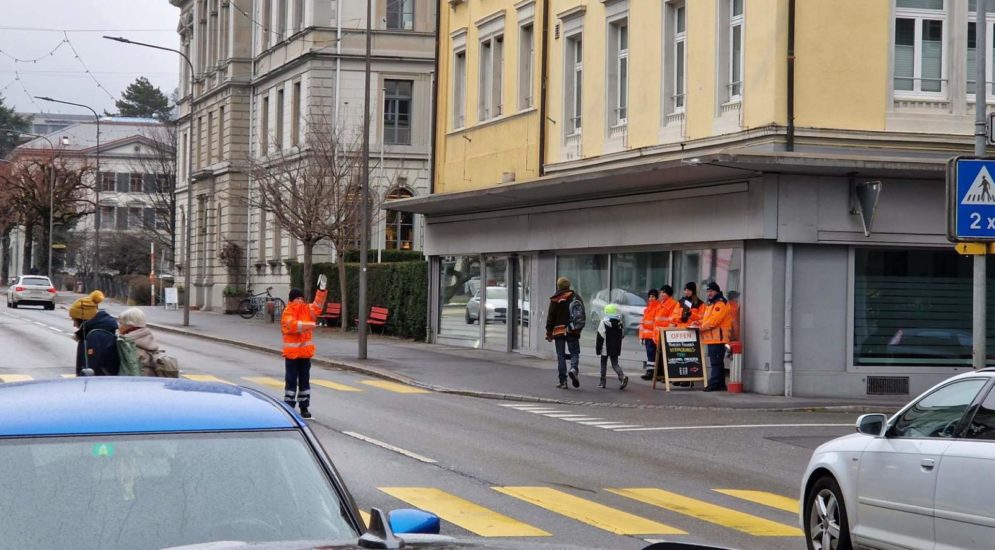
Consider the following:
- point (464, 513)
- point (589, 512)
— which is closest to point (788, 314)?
point (589, 512)

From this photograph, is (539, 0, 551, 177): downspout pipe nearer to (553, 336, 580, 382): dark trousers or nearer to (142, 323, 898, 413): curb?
(142, 323, 898, 413): curb

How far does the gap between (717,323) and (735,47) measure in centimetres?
501

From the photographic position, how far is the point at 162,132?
119 m

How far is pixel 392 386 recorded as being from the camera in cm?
2531

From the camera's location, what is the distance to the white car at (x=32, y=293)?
64000 millimetres

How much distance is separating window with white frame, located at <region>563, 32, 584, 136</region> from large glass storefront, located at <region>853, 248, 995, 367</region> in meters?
8.72

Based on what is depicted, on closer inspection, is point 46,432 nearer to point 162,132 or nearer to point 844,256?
point 844,256

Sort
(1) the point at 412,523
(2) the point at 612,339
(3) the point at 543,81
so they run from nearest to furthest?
1. (1) the point at 412,523
2. (2) the point at 612,339
3. (3) the point at 543,81

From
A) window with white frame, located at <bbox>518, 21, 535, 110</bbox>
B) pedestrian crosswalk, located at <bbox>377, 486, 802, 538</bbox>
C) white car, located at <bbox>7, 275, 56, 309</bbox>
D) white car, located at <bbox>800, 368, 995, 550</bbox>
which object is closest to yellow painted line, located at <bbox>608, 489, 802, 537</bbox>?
pedestrian crosswalk, located at <bbox>377, 486, 802, 538</bbox>

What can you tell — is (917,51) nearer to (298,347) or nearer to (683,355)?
(683,355)

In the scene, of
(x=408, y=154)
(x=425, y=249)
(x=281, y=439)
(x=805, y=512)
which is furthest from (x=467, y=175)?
(x=281, y=439)

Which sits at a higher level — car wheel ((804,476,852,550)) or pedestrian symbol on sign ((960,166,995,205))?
pedestrian symbol on sign ((960,166,995,205))

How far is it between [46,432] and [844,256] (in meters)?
20.6

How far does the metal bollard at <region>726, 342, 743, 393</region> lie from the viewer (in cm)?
2391
